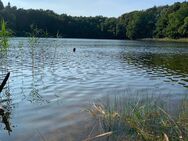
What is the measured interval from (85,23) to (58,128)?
171 metres

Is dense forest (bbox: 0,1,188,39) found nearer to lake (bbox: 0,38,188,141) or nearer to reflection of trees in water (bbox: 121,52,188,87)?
reflection of trees in water (bbox: 121,52,188,87)

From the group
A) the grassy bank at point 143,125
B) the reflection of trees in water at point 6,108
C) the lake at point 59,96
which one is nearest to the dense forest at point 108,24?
the lake at point 59,96

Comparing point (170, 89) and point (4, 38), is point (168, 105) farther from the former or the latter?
point (4, 38)

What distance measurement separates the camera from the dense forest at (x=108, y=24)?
138175mm

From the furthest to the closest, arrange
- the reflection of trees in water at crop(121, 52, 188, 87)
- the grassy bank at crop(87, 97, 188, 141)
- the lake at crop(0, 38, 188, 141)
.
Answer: the reflection of trees in water at crop(121, 52, 188, 87), the lake at crop(0, 38, 188, 141), the grassy bank at crop(87, 97, 188, 141)

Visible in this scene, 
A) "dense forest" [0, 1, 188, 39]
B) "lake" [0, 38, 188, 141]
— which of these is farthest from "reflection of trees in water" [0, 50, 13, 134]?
"dense forest" [0, 1, 188, 39]

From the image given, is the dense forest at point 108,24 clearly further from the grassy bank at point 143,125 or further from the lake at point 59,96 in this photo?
the grassy bank at point 143,125

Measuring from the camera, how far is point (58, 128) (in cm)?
1202

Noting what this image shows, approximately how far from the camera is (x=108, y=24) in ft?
589

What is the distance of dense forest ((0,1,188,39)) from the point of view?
138 meters

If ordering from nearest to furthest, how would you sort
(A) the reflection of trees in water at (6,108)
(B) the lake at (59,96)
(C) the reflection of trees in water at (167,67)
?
(B) the lake at (59,96)
(A) the reflection of trees in water at (6,108)
(C) the reflection of trees in water at (167,67)

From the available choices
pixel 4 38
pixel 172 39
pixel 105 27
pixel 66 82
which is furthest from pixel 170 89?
pixel 105 27

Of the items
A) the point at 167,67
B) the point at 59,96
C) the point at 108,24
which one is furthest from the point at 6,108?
the point at 108,24

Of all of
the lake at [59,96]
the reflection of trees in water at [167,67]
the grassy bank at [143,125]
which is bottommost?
the reflection of trees in water at [167,67]
